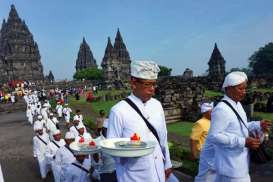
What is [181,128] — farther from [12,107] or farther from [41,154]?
[12,107]

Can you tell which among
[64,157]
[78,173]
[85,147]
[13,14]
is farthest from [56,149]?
[13,14]

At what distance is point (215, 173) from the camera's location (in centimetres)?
482

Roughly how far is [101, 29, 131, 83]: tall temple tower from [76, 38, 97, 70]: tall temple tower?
1583 centimetres

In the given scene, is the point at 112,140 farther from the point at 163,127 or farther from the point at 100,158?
the point at 100,158

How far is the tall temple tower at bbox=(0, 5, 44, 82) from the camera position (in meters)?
74.9

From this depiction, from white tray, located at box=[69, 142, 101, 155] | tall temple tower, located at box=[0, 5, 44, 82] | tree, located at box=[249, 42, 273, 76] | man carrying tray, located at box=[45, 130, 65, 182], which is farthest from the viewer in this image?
tree, located at box=[249, 42, 273, 76]

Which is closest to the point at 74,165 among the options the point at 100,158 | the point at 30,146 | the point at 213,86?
the point at 100,158

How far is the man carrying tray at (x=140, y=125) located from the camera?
11.9 ft

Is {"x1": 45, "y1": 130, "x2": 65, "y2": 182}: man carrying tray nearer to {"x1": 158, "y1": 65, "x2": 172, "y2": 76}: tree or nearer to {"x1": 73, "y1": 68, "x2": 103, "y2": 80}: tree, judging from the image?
{"x1": 73, "y1": 68, "x2": 103, "y2": 80}: tree

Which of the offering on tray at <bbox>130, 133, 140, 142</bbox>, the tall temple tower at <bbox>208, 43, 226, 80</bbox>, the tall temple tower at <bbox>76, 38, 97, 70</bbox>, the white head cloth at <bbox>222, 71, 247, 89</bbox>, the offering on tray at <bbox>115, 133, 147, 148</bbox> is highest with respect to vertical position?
the tall temple tower at <bbox>76, 38, 97, 70</bbox>

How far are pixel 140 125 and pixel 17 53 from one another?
76.4 metres

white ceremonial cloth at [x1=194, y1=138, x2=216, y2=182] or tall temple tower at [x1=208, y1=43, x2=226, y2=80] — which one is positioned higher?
tall temple tower at [x1=208, y1=43, x2=226, y2=80]

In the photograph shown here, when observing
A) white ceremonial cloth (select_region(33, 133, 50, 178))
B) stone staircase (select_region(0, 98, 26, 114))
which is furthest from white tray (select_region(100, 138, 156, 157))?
stone staircase (select_region(0, 98, 26, 114))

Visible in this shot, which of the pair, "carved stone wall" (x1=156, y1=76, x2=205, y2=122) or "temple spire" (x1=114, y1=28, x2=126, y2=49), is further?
"temple spire" (x1=114, y1=28, x2=126, y2=49)
